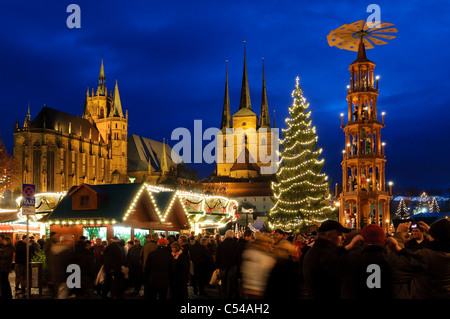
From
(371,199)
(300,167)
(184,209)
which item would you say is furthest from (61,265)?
(300,167)

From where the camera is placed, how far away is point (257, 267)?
7.31 m

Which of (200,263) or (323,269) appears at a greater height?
(323,269)

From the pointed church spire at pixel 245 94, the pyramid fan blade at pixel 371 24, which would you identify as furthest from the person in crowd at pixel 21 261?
the pointed church spire at pixel 245 94

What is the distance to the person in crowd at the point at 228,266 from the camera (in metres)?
13.0

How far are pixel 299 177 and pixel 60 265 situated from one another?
2370cm

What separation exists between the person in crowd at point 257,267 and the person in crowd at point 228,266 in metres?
5.42

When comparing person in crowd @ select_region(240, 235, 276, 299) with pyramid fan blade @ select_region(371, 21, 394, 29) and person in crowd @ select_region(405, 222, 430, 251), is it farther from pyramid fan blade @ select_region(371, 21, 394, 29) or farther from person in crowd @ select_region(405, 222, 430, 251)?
pyramid fan blade @ select_region(371, 21, 394, 29)

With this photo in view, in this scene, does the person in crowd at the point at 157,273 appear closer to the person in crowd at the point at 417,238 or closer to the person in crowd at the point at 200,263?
the person in crowd at the point at 417,238

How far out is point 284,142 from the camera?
110ft

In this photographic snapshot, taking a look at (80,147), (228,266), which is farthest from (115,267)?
(80,147)

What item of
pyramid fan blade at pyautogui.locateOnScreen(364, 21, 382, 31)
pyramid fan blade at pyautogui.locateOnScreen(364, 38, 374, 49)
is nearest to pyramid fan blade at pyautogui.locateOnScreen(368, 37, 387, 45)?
pyramid fan blade at pyautogui.locateOnScreen(364, 38, 374, 49)

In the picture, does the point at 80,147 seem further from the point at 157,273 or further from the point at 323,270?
the point at 323,270
